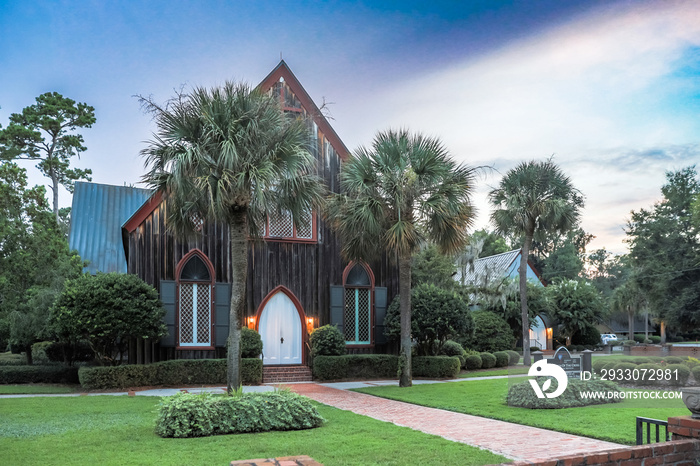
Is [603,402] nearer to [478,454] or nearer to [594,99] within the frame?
[478,454]

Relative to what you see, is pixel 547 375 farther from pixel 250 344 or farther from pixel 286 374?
pixel 286 374

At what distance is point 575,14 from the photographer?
41.8ft

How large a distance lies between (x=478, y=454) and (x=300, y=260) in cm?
1377

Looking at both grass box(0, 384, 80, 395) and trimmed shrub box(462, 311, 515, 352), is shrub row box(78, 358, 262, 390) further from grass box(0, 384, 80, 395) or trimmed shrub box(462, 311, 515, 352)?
trimmed shrub box(462, 311, 515, 352)

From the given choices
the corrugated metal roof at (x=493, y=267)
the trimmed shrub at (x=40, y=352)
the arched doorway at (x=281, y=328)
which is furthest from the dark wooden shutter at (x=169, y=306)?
the corrugated metal roof at (x=493, y=267)

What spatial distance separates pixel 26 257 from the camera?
1869 cm

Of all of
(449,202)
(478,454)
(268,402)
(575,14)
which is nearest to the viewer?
(478,454)

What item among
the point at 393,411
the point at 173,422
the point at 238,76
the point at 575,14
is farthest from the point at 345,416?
the point at 575,14

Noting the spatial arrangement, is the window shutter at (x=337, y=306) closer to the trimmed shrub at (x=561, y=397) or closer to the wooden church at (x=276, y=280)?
the wooden church at (x=276, y=280)

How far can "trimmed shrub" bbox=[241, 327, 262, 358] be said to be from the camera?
62.3 ft

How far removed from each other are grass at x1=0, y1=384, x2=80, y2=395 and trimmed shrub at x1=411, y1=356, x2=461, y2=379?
11.1 meters

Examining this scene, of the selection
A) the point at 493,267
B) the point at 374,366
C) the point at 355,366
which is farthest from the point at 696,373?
the point at 493,267

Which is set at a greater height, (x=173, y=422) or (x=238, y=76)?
(x=238, y=76)

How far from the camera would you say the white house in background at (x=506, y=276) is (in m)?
32.8
